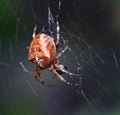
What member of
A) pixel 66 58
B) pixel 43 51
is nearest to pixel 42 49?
pixel 43 51

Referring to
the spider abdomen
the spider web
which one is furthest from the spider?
the spider web

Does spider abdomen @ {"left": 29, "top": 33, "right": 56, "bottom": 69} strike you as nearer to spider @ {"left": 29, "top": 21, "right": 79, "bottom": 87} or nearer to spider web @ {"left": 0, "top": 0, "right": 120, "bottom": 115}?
spider @ {"left": 29, "top": 21, "right": 79, "bottom": 87}

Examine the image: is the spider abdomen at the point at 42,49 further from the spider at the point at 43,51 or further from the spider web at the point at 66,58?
the spider web at the point at 66,58

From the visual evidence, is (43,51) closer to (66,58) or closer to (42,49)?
(42,49)

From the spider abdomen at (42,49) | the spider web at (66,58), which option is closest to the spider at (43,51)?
the spider abdomen at (42,49)

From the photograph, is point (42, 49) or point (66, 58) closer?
point (42, 49)

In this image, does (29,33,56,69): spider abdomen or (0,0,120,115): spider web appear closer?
(29,33,56,69): spider abdomen
